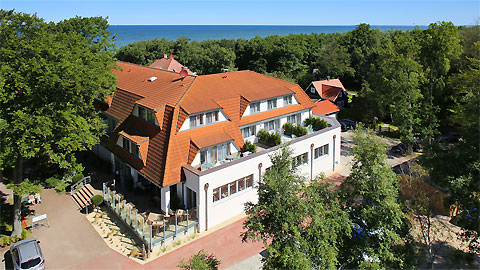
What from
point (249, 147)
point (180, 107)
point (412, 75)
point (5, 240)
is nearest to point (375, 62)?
point (412, 75)

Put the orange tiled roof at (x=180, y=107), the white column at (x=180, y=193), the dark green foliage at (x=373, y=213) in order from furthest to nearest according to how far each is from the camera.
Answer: the white column at (x=180, y=193), the orange tiled roof at (x=180, y=107), the dark green foliage at (x=373, y=213)

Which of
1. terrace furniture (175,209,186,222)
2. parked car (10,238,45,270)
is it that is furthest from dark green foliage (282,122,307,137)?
parked car (10,238,45,270)

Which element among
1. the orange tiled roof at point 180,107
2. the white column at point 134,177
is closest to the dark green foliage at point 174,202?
the orange tiled roof at point 180,107

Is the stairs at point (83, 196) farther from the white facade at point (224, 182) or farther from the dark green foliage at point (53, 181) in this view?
the white facade at point (224, 182)

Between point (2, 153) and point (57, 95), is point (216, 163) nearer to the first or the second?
point (57, 95)

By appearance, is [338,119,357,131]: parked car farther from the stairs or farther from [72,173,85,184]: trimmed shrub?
[72,173,85,184]: trimmed shrub

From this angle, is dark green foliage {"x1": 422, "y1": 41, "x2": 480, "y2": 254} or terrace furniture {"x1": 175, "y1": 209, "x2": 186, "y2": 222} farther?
terrace furniture {"x1": 175, "y1": 209, "x2": 186, "y2": 222}

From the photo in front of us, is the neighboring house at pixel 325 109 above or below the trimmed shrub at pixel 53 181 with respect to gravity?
above
